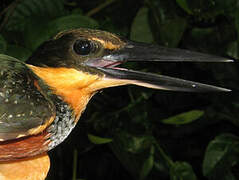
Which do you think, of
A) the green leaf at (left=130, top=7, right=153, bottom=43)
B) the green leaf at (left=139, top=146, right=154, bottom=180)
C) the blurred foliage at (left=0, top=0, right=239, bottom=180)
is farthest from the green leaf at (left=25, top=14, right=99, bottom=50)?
the green leaf at (left=139, top=146, right=154, bottom=180)

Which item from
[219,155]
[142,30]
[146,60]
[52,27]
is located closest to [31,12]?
[52,27]

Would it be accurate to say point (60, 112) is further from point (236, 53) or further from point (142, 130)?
point (236, 53)

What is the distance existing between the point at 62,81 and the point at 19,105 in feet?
0.35

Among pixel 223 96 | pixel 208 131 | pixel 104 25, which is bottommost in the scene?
pixel 208 131

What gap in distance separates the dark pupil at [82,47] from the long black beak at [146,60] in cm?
3

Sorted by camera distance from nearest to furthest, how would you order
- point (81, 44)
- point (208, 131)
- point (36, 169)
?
point (81, 44), point (36, 169), point (208, 131)

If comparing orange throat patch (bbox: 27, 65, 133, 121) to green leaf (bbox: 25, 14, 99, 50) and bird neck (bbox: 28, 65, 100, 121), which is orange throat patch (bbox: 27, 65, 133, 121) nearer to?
bird neck (bbox: 28, 65, 100, 121)

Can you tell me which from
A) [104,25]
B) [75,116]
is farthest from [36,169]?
[104,25]

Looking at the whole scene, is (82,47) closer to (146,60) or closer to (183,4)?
(146,60)

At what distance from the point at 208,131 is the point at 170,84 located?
92cm

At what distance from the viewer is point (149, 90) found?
148 cm

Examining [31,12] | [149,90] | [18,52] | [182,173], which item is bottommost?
[182,173]

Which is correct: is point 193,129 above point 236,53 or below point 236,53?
below

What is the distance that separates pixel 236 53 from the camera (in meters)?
1.47
